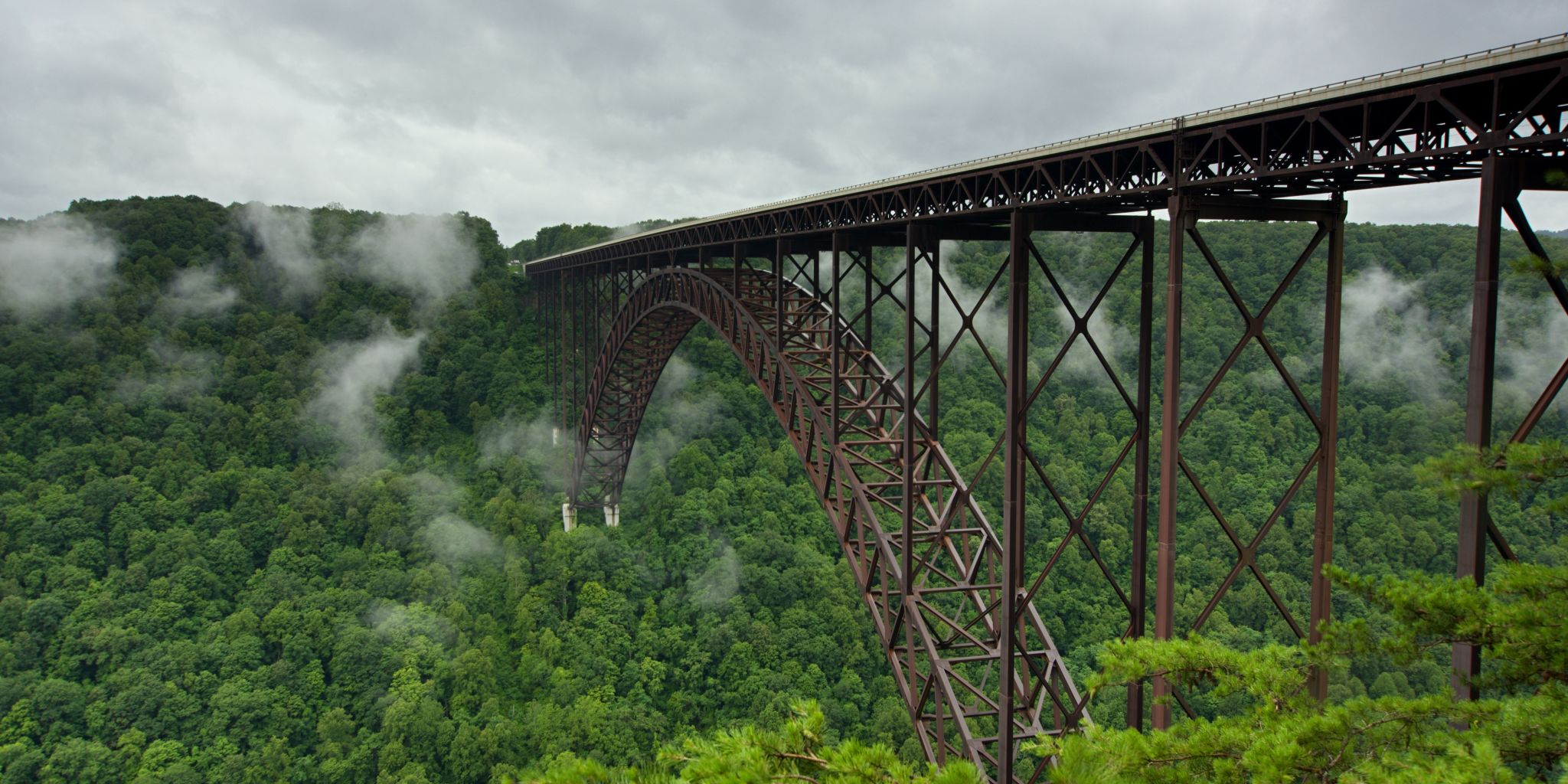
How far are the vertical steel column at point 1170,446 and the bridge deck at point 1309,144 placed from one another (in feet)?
1.87

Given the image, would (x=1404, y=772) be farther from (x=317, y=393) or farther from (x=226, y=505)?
(x=317, y=393)

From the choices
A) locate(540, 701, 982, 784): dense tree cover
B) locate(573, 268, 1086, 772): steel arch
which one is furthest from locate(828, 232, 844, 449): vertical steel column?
locate(540, 701, 982, 784): dense tree cover

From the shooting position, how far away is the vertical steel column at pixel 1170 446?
→ 306 inches

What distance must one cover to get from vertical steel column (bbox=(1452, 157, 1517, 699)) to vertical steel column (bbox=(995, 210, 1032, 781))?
479 cm

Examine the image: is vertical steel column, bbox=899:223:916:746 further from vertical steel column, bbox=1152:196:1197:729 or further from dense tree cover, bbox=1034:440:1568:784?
dense tree cover, bbox=1034:440:1568:784

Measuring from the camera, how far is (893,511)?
2062 cm

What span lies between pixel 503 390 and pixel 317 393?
7.95 metres

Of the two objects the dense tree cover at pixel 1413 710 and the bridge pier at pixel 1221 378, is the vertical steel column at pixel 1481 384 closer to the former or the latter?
the dense tree cover at pixel 1413 710

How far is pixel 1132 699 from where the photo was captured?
830cm

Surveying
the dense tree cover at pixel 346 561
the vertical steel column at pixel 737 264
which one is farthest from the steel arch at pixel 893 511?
the dense tree cover at pixel 346 561

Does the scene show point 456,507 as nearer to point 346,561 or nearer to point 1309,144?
point 346,561

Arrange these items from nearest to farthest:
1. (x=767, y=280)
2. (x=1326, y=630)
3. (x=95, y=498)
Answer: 1. (x=1326, y=630)
2. (x=767, y=280)
3. (x=95, y=498)

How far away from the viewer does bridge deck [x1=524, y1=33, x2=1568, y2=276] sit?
19.1 feet

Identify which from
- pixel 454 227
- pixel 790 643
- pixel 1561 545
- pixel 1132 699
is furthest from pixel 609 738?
pixel 454 227
